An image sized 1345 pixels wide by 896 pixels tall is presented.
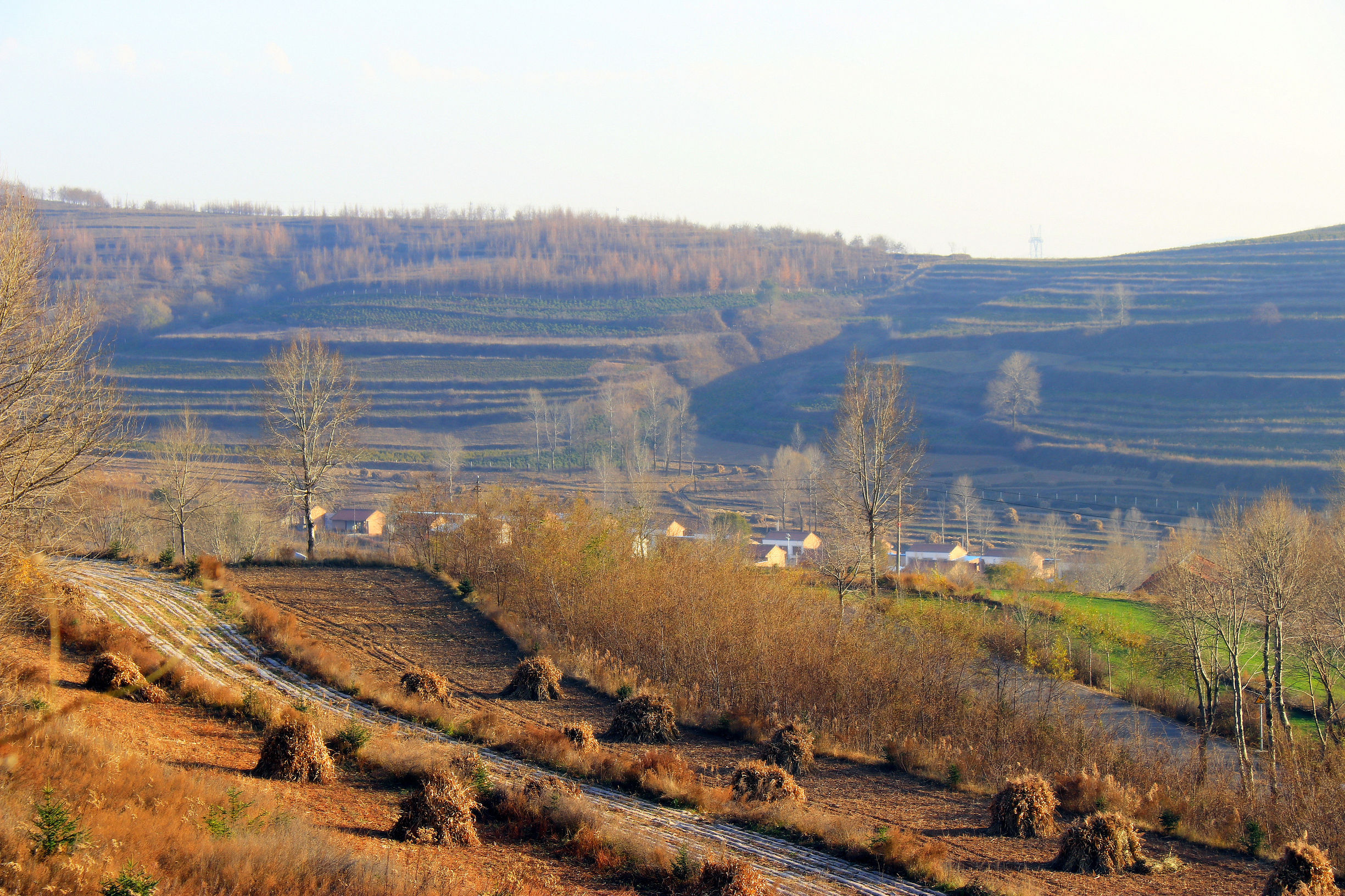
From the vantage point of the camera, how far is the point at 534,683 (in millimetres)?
18359

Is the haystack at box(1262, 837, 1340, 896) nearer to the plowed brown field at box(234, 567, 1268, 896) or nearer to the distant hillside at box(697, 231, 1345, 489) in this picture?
the plowed brown field at box(234, 567, 1268, 896)

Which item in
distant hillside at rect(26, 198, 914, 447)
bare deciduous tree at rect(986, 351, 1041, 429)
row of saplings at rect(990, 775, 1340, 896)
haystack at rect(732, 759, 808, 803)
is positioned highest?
distant hillside at rect(26, 198, 914, 447)

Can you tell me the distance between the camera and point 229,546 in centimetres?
4391

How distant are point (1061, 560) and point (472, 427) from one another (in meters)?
63.1

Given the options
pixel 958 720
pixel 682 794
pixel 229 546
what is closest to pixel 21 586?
pixel 682 794

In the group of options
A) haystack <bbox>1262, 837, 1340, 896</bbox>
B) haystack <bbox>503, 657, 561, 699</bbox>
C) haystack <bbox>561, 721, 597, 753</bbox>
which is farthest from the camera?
haystack <bbox>503, 657, 561, 699</bbox>

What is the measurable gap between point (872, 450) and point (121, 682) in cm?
2095

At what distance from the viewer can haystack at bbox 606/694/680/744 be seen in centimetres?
1580

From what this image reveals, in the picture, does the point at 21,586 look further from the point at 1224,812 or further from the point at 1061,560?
the point at 1061,560

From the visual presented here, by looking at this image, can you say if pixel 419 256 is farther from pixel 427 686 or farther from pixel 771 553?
pixel 427 686

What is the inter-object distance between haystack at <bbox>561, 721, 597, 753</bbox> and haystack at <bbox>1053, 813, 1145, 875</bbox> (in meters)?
7.25

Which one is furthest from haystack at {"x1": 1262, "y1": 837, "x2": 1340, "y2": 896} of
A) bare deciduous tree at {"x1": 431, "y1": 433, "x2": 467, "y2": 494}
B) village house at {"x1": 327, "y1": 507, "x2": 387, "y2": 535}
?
bare deciduous tree at {"x1": 431, "y1": 433, "x2": 467, "y2": 494}

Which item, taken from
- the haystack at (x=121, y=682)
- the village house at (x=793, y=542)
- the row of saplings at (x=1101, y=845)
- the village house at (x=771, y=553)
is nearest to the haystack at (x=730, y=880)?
the row of saplings at (x=1101, y=845)

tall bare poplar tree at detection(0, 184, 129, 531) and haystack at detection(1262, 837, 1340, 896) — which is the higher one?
tall bare poplar tree at detection(0, 184, 129, 531)
